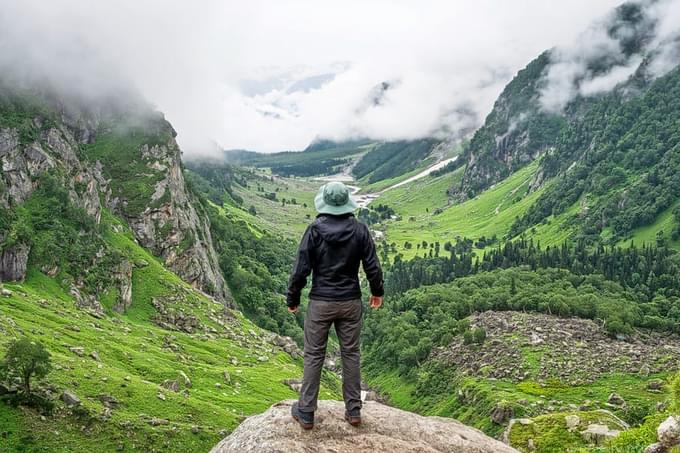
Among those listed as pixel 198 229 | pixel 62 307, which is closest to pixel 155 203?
pixel 198 229

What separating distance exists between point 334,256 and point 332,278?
2.55ft

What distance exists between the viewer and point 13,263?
105 metres

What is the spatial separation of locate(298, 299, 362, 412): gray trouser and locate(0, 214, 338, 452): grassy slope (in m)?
54.5

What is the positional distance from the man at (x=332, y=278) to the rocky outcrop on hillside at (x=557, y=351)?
389ft

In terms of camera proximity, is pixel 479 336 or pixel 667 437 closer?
pixel 667 437

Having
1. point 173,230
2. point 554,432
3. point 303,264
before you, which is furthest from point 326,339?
point 173,230

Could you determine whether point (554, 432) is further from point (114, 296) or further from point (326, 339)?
point (114, 296)

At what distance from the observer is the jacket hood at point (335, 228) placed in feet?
62.6

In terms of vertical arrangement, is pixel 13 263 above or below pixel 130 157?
below

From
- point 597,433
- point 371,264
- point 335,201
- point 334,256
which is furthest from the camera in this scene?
point 597,433

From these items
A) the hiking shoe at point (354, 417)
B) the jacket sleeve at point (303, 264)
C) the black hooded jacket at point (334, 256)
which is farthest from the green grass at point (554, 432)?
the jacket sleeve at point (303, 264)

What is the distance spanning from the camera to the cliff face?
124375mm

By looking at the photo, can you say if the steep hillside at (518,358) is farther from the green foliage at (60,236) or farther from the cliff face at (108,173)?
the green foliage at (60,236)

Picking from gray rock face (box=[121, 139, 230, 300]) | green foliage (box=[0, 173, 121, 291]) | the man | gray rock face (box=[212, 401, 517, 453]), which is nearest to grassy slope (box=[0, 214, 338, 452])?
green foliage (box=[0, 173, 121, 291])
